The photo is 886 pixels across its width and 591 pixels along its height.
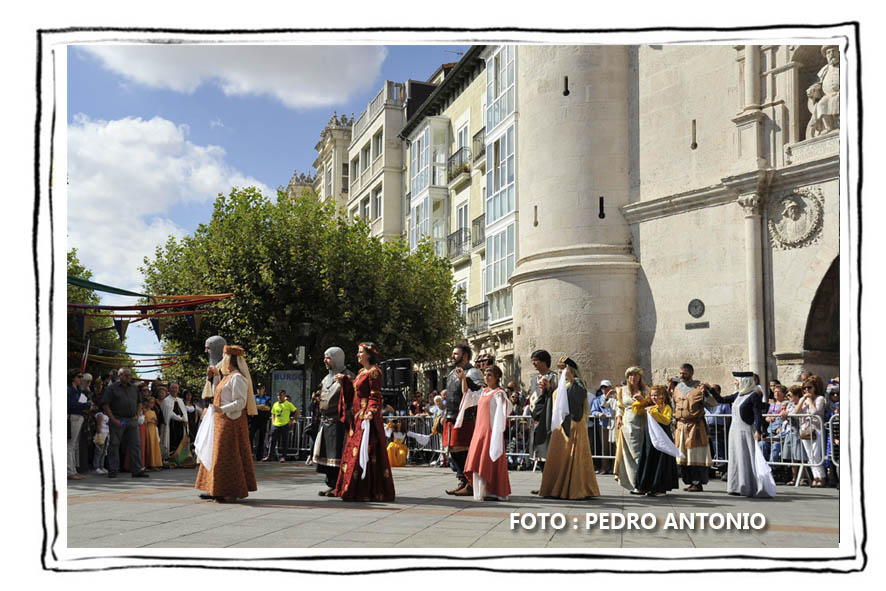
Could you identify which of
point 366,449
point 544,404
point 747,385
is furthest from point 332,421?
point 747,385

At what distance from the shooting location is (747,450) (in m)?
12.0

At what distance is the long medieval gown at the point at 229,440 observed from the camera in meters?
9.81

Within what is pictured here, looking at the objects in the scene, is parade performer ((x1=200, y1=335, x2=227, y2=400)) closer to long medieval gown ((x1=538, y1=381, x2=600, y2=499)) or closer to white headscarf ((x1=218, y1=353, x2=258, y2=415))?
white headscarf ((x1=218, y1=353, x2=258, y2=415))

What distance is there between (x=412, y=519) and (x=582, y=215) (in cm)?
1525

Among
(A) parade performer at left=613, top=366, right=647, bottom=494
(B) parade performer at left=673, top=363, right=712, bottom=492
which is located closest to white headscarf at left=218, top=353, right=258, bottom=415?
(A) parade performer at left=613, top=366, right=647, bottom=494

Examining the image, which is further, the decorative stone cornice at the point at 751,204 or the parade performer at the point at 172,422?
the decorative stone cornice at the point at 751,204

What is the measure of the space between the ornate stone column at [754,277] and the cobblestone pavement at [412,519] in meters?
6.87

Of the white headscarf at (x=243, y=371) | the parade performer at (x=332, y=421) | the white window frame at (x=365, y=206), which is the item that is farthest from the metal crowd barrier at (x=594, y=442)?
the white window frame at (x=365, y=206)

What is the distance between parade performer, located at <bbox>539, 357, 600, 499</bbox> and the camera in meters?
10.7

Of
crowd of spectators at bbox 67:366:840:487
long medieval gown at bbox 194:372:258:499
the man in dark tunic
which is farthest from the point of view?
the man in dark tunic

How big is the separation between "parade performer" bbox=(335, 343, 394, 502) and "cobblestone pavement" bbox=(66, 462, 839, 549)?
271 mm

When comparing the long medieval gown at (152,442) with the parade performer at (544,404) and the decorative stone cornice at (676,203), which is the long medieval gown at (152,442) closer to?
the parade performer at (544,404)

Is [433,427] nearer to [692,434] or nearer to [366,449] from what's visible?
[692,434]
